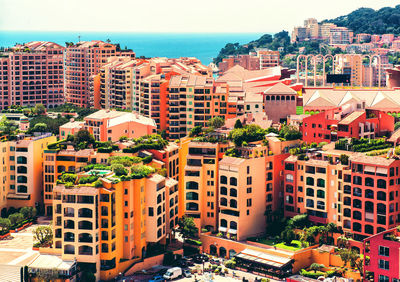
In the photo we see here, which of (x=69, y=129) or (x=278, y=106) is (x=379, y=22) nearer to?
(x=278, y=106)

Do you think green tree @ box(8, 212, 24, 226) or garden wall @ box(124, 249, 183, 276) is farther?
green tree @ box(8, 212, 24, 226)

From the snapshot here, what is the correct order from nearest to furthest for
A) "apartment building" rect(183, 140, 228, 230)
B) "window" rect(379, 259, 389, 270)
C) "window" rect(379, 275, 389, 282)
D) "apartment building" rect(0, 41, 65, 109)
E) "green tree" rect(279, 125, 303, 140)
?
"window" rect(379, 259, 389, 270) → "window" rect(379, 275, 389, 282) → "apartment building" rect(183, 140, 228, 230) → "green tree" rect(279, 125, 303, 140) → "apartment building" rect(0, 41, 65, 109)

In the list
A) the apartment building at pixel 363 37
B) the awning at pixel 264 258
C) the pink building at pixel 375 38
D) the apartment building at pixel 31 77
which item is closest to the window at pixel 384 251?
the awning at pixel 264 258

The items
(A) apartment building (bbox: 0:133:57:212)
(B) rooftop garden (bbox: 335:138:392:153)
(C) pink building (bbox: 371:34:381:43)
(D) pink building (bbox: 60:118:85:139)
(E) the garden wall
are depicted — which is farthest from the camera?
(C) pink building (bbox: 371:34:381:43)

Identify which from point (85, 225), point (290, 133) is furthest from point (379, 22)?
point (85, 225)

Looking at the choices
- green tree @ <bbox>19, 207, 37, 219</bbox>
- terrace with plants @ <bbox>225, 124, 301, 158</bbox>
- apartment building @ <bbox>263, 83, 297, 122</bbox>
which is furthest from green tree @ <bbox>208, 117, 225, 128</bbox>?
green tree @ <bbox>19, 207, 37, 219</bbox>

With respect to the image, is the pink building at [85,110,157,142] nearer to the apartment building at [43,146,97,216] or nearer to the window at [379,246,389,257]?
the apartment building at [43,146,97,216]
